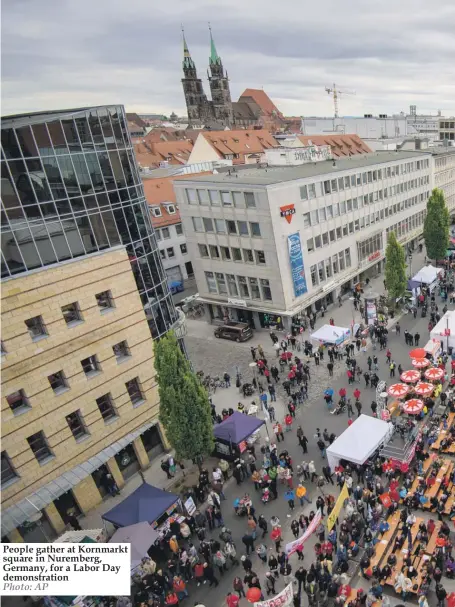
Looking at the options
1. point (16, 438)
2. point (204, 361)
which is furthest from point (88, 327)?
point (204, 361)

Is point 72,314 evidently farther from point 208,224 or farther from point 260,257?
point 208,224

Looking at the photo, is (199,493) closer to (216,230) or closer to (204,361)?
(204,361)

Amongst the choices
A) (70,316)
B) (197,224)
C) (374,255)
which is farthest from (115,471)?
(374,255)

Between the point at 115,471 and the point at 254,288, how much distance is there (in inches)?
841

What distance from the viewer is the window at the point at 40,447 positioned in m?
21.6

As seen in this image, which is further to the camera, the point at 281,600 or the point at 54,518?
the point at 54,518

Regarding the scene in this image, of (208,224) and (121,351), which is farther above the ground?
(208,224)

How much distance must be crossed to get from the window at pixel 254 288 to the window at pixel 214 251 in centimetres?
402

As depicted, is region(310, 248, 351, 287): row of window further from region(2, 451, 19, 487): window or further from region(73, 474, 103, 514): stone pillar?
region(2, 451, 19, 487): window

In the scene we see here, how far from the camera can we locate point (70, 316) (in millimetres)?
22859

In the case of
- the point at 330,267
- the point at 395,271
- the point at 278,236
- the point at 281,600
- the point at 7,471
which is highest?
the point at 278,236

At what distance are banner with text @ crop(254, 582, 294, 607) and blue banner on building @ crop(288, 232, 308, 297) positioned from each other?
27.1 meters

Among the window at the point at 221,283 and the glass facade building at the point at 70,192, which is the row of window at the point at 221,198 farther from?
the glass facade building at the point at 70,192

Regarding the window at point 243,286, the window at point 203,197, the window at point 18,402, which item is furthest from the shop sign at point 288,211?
the window at point 18,402
